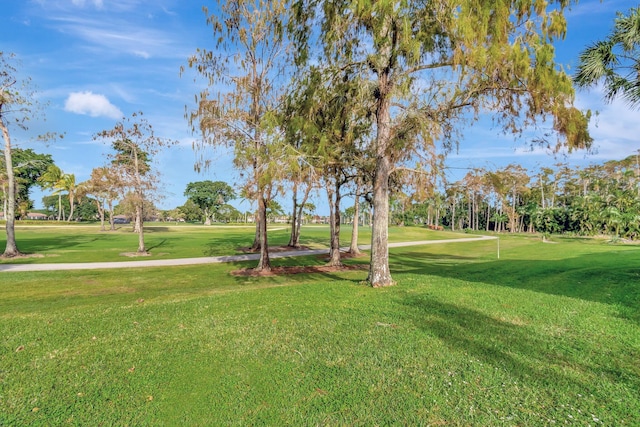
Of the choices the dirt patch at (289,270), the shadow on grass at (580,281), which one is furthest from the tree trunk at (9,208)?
the shadow on grass at (580,281)

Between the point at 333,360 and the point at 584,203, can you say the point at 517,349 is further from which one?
the point at 584,203

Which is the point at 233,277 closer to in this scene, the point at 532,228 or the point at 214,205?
the point at 532,228

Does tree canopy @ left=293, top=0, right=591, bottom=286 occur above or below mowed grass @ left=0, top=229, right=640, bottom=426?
above

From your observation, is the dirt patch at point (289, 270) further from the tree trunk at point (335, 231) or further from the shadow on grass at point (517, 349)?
the shadow on grass at point (517, 349)

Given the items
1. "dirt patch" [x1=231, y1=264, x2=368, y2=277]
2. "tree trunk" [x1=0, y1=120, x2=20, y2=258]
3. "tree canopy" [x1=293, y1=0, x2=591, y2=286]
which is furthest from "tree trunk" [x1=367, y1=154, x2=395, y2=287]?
"tree trunk" [x1=0, y1=120, x2=20, y2=258]

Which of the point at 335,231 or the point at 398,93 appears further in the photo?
the point at 335,231

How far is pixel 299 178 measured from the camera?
8906mm

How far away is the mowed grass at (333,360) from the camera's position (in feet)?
11.5

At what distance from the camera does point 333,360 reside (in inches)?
184

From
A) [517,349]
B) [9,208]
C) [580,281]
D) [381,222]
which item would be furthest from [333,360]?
[9,208]

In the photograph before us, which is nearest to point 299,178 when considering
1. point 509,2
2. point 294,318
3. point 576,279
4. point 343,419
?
point 294,318

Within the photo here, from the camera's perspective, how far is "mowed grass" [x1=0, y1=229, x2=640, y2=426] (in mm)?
3516

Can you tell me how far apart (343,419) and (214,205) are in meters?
92.3

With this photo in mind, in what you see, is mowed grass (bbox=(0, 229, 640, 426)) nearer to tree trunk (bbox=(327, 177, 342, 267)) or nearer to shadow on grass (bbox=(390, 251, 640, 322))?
→ shadow on grass (bbox=(390, 251, 640, 322))
